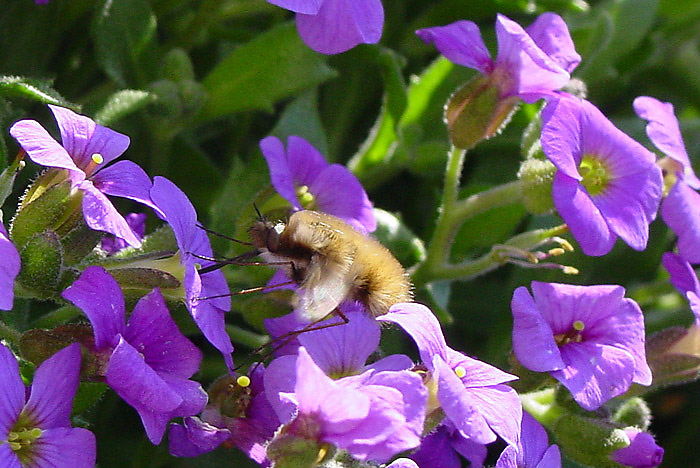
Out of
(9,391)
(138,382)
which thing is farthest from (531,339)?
(9,391)

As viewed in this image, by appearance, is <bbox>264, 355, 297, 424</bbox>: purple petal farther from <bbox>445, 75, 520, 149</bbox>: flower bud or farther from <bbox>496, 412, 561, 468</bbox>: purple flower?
<bbox>445, 75, 520, 149</bbox>: flower bud

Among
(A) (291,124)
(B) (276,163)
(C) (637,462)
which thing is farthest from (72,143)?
(C) (637,462)

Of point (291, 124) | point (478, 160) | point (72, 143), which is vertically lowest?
point (478, 160)

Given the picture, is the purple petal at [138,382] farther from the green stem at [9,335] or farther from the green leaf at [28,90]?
the green leaf at [28,90]

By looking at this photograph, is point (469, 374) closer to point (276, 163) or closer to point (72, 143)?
point (276, 163)

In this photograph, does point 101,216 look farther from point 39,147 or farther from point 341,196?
point 341,196

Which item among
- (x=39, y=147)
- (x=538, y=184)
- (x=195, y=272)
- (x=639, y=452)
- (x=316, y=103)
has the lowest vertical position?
(x=639, y=452)
